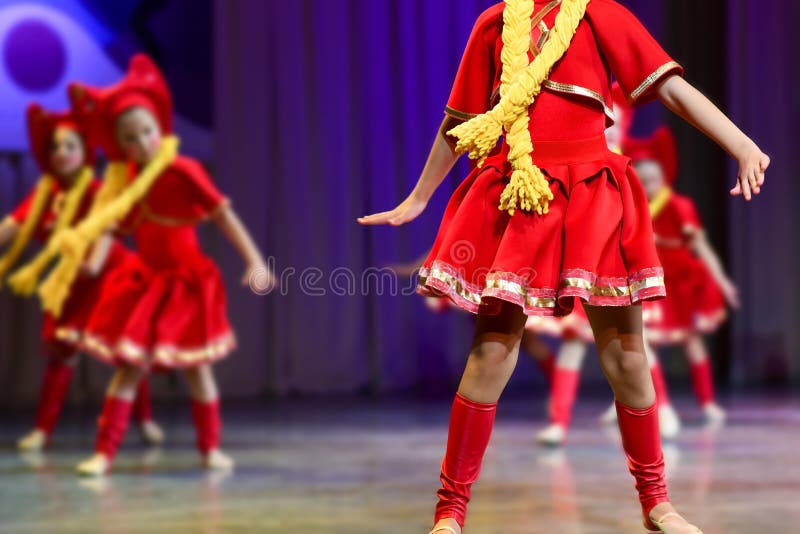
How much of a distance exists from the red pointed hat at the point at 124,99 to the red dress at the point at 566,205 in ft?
5.23

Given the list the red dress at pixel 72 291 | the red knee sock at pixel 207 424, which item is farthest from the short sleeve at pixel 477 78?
the red dress at pixel 72 291

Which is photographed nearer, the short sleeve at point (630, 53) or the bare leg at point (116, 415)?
the short sleeve at point (630, 53)

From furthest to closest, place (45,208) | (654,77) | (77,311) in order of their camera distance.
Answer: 1. (45,208)
2. (77,311)
3. (654,77)

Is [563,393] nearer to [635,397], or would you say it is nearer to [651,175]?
[651,175]

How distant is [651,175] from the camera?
13.9 feet

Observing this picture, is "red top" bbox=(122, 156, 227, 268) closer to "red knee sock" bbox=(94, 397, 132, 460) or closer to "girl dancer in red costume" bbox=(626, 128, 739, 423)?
"red knee sock" bbox=(94, 397, 132, 460)

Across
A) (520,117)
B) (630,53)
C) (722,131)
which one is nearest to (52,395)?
(520,117)

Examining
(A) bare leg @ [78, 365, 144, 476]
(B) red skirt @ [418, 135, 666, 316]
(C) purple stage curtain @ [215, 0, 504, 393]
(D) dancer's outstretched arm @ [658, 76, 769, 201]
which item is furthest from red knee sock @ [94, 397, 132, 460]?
(C) purple stage curtain @ [215, 0, 504, 393]

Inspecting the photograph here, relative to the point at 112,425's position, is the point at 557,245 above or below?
above

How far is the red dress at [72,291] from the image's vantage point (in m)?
3.88

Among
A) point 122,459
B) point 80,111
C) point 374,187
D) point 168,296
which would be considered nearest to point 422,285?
point 168,296

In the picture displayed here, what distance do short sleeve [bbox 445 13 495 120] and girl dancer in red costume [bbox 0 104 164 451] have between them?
2265mm

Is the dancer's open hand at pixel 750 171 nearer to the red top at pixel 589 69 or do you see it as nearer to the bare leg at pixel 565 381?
the red top at pixel 589 69

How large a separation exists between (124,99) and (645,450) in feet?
6.82
